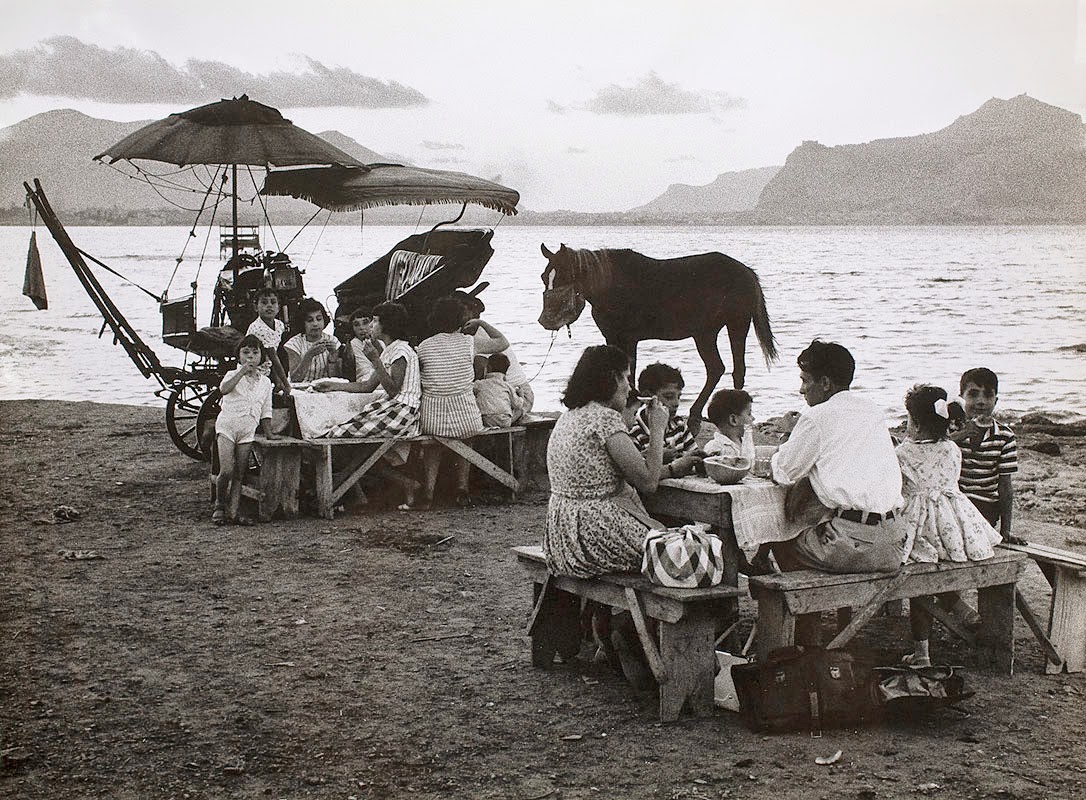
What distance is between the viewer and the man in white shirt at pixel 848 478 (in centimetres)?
418

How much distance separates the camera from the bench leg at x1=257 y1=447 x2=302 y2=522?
7.54 metres

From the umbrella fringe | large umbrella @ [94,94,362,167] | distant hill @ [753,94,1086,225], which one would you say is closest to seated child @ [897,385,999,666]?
distant hill @ [753,94,1086,225]

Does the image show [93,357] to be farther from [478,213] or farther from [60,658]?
[60,658]

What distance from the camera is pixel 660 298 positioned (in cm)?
861

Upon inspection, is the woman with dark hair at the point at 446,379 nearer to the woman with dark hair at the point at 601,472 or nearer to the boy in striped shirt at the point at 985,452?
the woman with dark hair at the point at 601,472

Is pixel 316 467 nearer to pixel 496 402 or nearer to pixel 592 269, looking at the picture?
pixel 496 402

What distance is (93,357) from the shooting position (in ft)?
65.1

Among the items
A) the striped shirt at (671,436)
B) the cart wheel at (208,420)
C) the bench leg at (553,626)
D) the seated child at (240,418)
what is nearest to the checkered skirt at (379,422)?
the seated child at (240,418)

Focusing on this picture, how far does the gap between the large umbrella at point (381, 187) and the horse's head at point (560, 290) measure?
262 centimetres

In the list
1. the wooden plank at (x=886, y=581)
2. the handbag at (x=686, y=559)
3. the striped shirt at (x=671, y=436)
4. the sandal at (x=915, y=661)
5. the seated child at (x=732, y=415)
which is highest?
the seated child at (x=732, y=415)

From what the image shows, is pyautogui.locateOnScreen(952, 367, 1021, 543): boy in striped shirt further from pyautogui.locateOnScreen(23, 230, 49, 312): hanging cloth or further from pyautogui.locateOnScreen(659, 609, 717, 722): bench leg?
pyautogui.locateOnScreen(23, 230, 49, 312): hanging cloth

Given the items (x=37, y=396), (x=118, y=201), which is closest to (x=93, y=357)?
(x=37, y=396)

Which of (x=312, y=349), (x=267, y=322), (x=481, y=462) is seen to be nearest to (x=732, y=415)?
(x=481, y=462)

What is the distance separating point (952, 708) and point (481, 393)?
4.78 m
